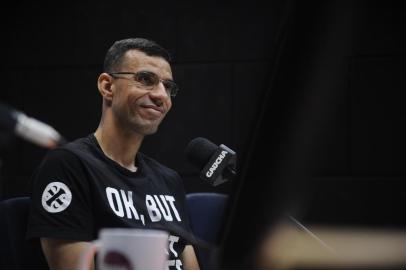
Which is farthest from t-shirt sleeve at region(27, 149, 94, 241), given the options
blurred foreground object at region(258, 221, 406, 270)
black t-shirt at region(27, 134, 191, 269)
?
blurred foreground object at region(258, 221, 406, 270)

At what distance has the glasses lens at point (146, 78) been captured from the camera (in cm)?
143

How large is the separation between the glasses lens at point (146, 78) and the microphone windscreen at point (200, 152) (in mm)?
300

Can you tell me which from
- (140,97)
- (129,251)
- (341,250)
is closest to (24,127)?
(129,251)

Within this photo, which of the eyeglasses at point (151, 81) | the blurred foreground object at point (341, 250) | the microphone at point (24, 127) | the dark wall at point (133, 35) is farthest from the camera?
the dark wall at point (133, 35)

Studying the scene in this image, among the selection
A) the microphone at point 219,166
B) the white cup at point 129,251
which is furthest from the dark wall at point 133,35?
the white cup at point 129,251

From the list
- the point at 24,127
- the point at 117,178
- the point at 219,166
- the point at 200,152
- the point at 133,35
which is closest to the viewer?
the point at 24,127

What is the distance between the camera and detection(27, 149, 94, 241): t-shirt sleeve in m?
1.13

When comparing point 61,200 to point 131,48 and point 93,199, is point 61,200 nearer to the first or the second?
point 93,199

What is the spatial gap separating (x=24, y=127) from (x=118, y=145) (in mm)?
1058

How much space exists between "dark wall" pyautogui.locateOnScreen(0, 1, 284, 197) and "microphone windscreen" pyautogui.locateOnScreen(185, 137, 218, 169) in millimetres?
1576

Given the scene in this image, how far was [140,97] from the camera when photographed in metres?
1.43

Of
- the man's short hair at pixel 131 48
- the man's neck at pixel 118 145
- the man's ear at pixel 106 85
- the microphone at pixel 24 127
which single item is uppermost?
the man's short hair at pixel 131 48

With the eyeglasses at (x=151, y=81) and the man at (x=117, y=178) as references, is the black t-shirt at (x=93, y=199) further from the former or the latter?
the eyeglasses at (x=151, y=81)

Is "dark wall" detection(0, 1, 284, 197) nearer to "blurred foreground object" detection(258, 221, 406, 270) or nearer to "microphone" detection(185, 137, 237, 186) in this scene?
"microphone" detection(185, 137, 237, 186)
